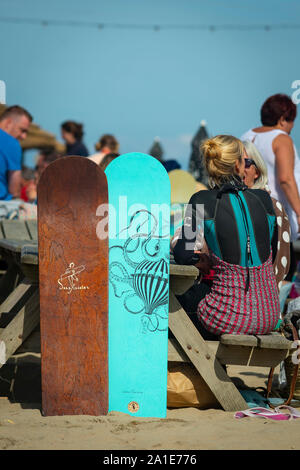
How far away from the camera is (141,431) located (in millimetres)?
2838

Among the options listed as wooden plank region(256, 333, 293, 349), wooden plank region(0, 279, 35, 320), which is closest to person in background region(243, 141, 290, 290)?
wooden plank region(256, 333, 293, 349)

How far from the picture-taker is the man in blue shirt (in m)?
5.21

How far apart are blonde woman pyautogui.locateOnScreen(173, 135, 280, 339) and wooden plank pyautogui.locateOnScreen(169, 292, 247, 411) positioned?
0.10 m

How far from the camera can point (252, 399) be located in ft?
11.0

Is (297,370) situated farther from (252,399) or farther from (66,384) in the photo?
(66,384)

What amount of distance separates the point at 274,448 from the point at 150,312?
84cm

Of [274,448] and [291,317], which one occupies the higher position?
[291,317]

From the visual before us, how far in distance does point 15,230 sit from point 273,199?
2.01 metres

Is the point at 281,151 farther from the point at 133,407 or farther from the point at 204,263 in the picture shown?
the point at 133,407

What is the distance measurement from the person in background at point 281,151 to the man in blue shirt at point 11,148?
74.0 inches

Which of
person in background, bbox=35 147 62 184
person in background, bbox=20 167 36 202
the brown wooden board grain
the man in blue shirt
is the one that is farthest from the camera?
person in background, bbox=20 167 36 202

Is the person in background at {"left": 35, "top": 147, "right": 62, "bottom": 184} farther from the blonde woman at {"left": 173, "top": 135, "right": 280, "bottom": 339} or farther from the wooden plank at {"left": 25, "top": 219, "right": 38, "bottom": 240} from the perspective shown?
the blonde woman at {"left": 173, "top": 135, "right": 280, "bottom": 339}
